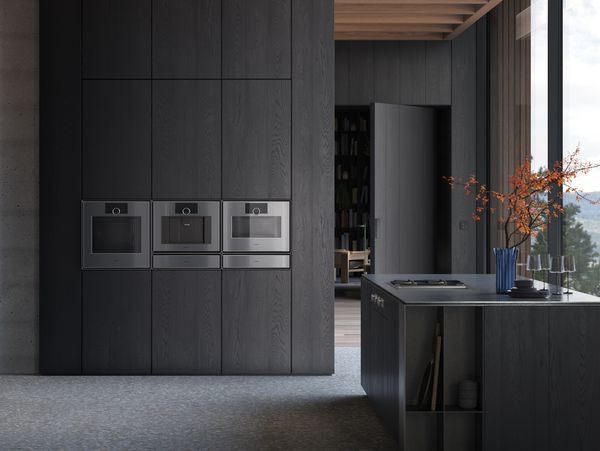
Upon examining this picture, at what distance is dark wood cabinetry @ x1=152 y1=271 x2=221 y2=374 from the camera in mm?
5680

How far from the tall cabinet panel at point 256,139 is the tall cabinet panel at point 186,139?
8 cm

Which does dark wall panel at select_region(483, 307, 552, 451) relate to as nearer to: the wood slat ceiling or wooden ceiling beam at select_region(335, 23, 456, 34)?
the wood slat ceiling

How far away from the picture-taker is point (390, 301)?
3947 mm

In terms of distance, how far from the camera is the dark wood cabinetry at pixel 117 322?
5.68 m

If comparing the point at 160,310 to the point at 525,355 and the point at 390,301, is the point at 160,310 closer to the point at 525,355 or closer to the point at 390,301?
the point at 390,301

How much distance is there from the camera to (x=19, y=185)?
18.7 ft

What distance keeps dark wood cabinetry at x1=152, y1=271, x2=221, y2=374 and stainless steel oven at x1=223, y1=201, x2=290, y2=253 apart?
0.90 ft

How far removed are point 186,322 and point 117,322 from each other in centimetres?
48

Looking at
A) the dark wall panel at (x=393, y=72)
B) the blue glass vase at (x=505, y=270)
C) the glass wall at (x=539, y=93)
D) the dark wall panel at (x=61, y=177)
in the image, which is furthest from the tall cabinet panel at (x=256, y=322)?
the dark wall panel at (x=393, y=72)

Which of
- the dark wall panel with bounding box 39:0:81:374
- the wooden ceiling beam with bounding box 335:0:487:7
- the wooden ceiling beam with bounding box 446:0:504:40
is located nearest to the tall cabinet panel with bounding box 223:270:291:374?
the dark wall panel with bounding box 39:0:81:374

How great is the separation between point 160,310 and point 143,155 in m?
1.09

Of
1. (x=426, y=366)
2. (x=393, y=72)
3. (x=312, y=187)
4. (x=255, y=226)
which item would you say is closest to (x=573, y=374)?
(x=426, y=366)

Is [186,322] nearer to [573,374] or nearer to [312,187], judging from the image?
[312,187]

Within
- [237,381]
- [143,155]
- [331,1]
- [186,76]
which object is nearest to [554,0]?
[331,1]
